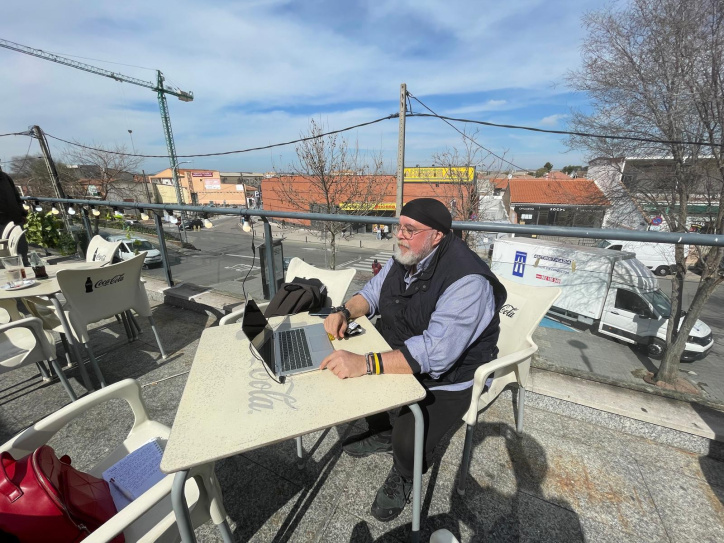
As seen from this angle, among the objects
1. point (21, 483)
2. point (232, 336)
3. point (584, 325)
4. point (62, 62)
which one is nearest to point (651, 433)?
point (584, 325)

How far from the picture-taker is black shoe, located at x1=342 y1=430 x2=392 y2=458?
180 cm

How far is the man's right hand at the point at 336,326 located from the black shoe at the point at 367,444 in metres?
0.80

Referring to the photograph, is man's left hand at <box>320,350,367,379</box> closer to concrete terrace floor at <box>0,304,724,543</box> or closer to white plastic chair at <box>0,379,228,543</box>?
white plastic chair at <box>0,379,228,543</box>

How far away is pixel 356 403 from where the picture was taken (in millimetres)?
1042

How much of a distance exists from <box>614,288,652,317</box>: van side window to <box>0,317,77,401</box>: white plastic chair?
4.66m

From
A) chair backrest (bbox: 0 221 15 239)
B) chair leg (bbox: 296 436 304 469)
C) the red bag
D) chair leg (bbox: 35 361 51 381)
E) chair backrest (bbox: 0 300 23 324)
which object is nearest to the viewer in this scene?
the red bag

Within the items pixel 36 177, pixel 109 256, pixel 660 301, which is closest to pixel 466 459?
pixel 660 301

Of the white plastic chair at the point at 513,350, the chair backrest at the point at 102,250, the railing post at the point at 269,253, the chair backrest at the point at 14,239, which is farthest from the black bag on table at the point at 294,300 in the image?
the chair backrest at the point at 14,239

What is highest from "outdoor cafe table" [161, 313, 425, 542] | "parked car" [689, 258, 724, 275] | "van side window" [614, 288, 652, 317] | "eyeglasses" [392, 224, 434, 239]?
"eyeglasses" [392, 224, 434, 239]

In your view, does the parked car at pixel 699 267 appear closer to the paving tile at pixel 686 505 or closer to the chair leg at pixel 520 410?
the paving tile at pixel 686 505

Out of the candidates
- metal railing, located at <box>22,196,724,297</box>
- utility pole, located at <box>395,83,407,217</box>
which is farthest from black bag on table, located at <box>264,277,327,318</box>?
utility pole, located at <box>395,83,407,217</box>

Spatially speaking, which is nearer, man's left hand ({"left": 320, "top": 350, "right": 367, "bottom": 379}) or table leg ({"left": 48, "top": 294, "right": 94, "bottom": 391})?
man's left hand ({"left": 320, "top": 350, "right": 367, "bottom": 379})

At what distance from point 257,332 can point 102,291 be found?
5.98 feet

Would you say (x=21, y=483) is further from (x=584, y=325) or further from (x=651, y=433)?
(x=584, y=325)
